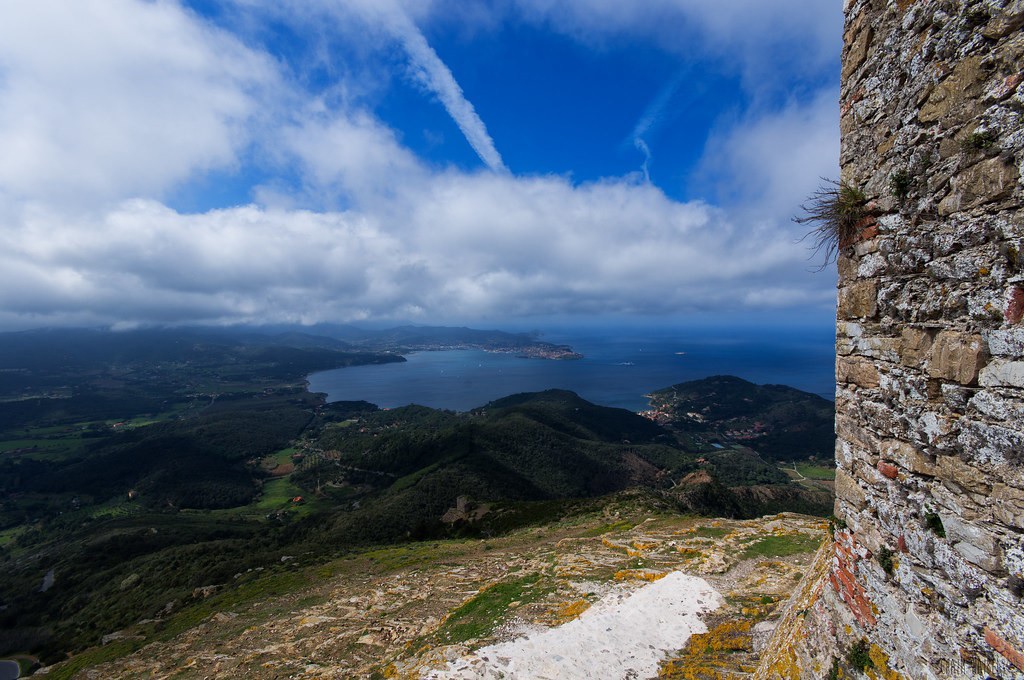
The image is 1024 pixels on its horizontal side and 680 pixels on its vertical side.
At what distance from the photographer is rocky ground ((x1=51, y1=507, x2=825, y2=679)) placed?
312 inches

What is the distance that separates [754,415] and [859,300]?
15686cm

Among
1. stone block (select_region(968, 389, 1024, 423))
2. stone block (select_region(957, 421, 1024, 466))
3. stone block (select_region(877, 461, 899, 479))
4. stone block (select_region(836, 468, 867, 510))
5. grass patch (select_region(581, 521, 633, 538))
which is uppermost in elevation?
stone block (select_region(968, 389, 1024, 423))

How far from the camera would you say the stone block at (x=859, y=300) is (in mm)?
3633

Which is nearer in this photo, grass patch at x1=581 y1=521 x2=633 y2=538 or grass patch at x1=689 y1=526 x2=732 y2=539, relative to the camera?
grass patch at x1=689 y1=526 x2=732 y2=539

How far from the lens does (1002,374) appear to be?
105 inches

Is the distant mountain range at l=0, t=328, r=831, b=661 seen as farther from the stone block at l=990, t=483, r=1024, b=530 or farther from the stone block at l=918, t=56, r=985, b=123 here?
the stone block at l=918, t=56, r=985, b=123

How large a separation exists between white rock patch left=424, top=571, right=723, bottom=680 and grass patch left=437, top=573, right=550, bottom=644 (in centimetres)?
128

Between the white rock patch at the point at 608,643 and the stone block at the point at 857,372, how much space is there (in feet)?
20.1

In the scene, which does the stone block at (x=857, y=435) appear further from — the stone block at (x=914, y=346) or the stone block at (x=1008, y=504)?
the stone block at (x=1008, y=504)

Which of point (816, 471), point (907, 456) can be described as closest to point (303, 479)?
point (907, 456)

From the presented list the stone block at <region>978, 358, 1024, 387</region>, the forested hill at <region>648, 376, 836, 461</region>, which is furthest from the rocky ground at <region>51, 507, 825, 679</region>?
the forested hill at <region>648, 376, 836, 461</region>

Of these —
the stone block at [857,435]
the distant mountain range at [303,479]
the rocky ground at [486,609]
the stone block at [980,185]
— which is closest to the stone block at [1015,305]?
the stone block at [980,185]

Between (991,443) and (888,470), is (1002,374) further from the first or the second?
(888,470)

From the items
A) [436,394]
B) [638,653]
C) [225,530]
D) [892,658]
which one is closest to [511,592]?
[638,653]
